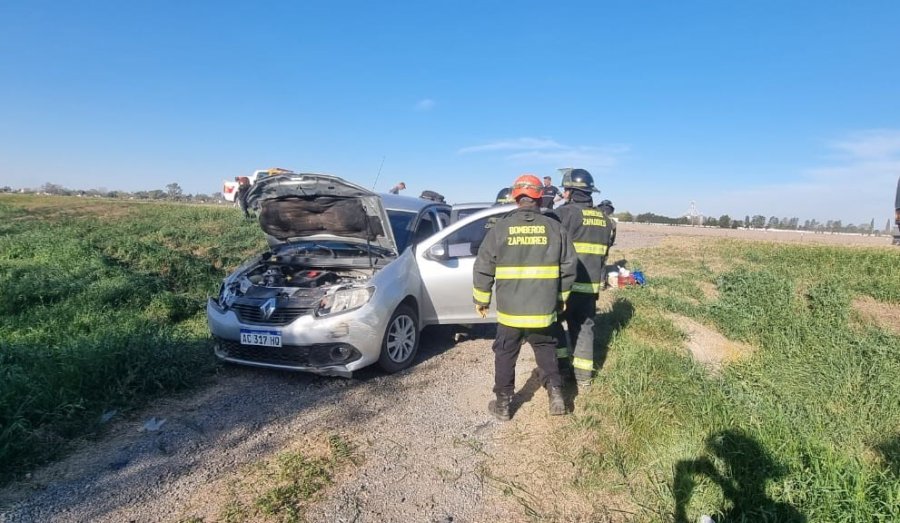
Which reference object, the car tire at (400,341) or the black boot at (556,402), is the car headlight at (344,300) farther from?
the black boot at (556,402)

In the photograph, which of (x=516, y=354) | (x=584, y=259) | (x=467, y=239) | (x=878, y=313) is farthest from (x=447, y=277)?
(x=878, y=313)

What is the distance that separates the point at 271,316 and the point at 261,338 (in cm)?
21

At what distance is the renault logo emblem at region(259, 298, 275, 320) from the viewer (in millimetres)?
4250

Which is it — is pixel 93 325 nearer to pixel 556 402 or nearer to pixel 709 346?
pixel 556 402

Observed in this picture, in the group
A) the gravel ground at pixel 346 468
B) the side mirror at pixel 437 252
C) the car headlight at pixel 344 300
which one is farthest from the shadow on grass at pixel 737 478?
the side mirror at pixel 437 252

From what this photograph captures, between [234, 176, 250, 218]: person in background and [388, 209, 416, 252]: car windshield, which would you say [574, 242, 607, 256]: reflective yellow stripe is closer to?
[388, 209, 416, 252]: car windshield

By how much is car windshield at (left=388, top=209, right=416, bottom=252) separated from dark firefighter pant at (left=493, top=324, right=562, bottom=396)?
179cm

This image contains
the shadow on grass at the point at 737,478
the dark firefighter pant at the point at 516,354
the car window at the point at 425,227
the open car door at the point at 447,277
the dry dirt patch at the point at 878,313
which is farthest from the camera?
the dry dirt patch at the point at 878,313

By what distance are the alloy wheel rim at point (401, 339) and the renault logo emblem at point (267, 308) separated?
1080mm

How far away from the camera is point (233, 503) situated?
2.59 metres

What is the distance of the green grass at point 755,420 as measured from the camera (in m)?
2.50

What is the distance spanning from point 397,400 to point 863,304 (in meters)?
7.30

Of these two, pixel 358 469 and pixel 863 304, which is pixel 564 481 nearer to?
pixel 358 469

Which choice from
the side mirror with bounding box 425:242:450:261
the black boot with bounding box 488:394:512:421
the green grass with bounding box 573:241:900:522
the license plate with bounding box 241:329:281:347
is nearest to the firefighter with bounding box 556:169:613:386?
the green grass with bounding box 573:241:900:522
